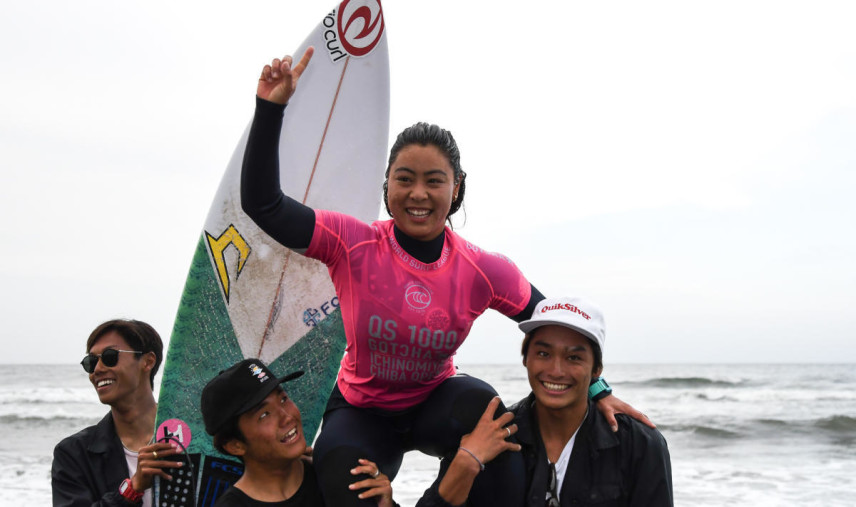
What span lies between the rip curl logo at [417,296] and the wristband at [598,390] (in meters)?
0.74

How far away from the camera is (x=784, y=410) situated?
15273 millimetres

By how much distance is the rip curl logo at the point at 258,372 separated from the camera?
2281mm

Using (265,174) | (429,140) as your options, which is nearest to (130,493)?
(265,174)

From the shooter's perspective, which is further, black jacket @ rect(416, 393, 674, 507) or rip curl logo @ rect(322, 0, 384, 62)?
rip curl logo @ rect(322, 0, 384, 62)

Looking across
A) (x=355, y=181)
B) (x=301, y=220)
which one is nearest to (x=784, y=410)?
(x=355, y=181)

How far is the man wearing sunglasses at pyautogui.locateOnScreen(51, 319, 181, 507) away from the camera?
281 centimetres

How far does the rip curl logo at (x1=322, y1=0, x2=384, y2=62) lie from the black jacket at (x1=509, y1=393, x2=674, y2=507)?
204cm

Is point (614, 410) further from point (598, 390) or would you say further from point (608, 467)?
point (608, 467)

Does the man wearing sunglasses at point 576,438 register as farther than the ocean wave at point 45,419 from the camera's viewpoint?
No

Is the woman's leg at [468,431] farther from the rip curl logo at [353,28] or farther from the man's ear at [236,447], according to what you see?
the rip curl logo at [353,28]

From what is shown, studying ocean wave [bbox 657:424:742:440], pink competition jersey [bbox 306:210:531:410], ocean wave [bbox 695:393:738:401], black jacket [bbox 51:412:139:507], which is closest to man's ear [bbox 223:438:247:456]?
pink competition jersey [bbox 306:210:531:410]

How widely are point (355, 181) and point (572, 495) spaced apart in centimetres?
185

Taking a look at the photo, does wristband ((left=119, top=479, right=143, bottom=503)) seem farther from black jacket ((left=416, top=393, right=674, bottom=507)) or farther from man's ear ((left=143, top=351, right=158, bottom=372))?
black jacket ((left=416, top=393, right=674, bottom=507))

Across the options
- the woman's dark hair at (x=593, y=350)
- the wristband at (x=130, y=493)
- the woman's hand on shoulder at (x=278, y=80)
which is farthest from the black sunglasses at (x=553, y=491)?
the wristband at (x=130, y=493)
